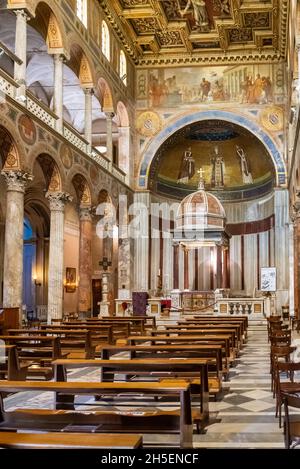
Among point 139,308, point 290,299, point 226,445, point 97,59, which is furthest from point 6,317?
point 290,299

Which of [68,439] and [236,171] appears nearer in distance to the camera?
[68,439]

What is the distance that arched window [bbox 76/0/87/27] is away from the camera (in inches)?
885

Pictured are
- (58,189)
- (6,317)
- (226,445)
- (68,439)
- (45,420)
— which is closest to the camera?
(68,439)

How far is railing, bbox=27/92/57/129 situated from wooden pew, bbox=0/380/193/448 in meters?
13.4

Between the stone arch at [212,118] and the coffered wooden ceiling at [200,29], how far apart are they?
9.23 ft

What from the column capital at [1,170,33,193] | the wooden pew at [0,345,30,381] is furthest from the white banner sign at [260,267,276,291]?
the wooden pew at [0,345,30,381]

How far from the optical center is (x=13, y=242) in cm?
1647

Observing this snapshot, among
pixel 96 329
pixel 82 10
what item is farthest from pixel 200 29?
pixel 96 329

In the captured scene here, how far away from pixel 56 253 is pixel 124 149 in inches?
426

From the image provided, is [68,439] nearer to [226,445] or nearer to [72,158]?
[226,445]

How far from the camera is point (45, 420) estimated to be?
5.07 m

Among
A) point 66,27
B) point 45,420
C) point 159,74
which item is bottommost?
point 45,420

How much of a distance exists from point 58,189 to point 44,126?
2.37 meters

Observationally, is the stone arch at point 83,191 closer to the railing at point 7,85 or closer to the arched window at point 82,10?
the arched window at point 82,10
